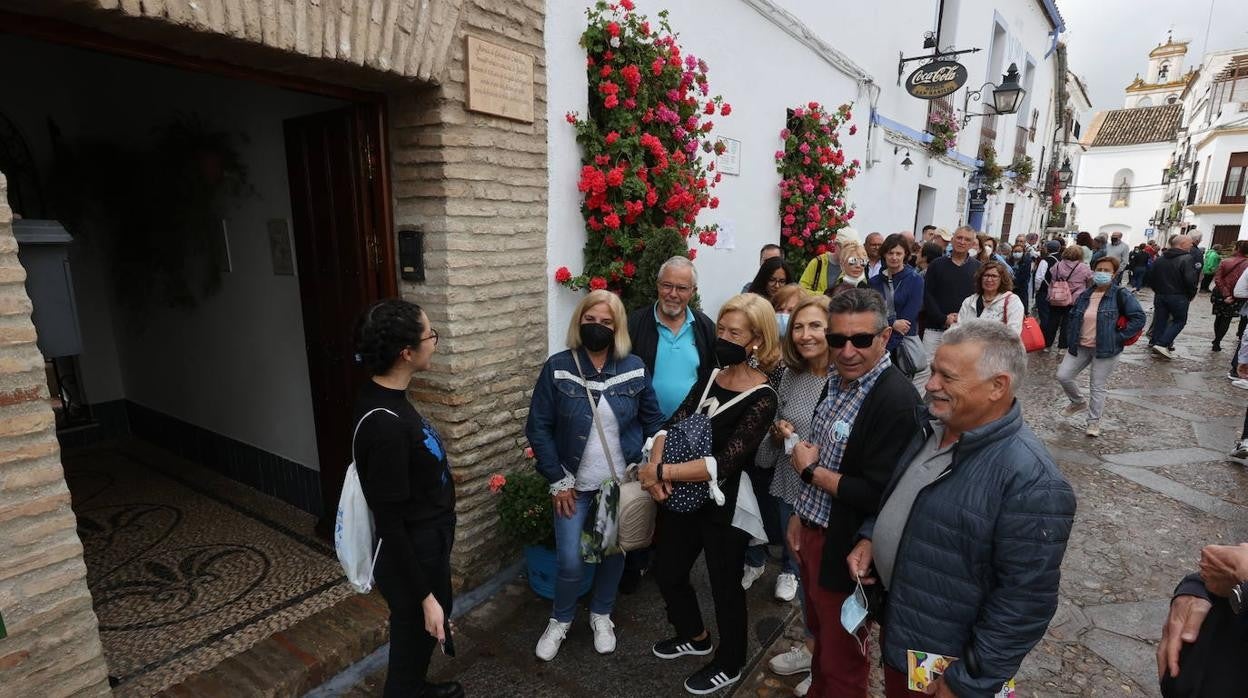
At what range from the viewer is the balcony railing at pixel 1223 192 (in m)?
28.2

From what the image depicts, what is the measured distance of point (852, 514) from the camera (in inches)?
83.9

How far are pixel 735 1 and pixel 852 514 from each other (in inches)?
177

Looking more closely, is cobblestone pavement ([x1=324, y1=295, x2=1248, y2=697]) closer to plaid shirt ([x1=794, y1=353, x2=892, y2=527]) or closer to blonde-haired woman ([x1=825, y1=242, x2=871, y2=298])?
plaid shirt ([x1=794, y1=353, x2=892, y2=527])

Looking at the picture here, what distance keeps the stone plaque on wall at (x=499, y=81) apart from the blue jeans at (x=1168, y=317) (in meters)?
11.3

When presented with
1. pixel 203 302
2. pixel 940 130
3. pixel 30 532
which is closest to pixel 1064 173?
pixel 940 130

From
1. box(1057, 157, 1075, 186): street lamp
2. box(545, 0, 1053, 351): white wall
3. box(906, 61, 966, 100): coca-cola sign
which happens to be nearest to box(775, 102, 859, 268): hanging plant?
box(545, 0, 1053, 351): white wall

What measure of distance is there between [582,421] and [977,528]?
1.68 meters

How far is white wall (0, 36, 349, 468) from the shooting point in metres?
3.90

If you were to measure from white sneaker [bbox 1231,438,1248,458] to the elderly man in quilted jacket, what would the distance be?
585 centimetres

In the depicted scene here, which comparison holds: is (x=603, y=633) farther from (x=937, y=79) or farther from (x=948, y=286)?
(x=937, y=79)

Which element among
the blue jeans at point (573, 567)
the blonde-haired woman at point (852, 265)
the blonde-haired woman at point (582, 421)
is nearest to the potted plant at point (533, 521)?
the blue jeans at point (573, 567)

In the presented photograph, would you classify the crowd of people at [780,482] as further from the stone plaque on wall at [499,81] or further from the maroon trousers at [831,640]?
the stone plaque on wall at [499,81]

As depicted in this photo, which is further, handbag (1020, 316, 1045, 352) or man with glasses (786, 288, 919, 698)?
handbag (1020, 316, 1045, 352)

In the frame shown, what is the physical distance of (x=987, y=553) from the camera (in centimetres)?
163
